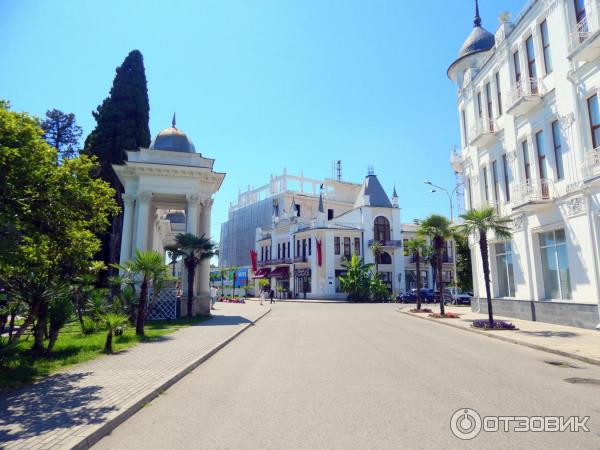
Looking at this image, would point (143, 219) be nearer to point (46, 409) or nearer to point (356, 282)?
point (46, 409)

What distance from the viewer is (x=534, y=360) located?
9953 millimetres

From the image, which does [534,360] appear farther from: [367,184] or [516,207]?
[367,184]

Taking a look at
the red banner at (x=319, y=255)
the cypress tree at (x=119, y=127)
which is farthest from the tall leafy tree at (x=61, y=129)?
the red banner at (x=319, y=255)

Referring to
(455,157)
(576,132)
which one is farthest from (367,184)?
(576,132)

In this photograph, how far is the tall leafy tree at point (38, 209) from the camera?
703 cm

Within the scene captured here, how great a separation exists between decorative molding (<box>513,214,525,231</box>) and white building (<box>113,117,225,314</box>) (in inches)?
708

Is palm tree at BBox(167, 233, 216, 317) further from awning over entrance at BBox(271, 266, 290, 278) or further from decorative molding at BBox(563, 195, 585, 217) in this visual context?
awning over entrance at BBox(271, 266, 290, 278)

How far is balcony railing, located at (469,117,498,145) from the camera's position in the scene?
72.6 feet

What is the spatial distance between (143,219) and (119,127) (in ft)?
30.2

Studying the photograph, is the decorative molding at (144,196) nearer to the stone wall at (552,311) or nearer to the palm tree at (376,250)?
the stone wall at (552,311)

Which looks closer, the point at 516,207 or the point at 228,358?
the point at 228,358

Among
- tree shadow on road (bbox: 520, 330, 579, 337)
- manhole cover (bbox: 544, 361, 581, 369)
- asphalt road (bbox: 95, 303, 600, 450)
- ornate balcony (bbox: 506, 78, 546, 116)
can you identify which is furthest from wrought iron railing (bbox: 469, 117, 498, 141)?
manhole cover (bbox: 544, 361, 581, 369)

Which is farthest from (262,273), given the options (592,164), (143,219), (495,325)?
(592,164)

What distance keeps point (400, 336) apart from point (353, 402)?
30.2ft
